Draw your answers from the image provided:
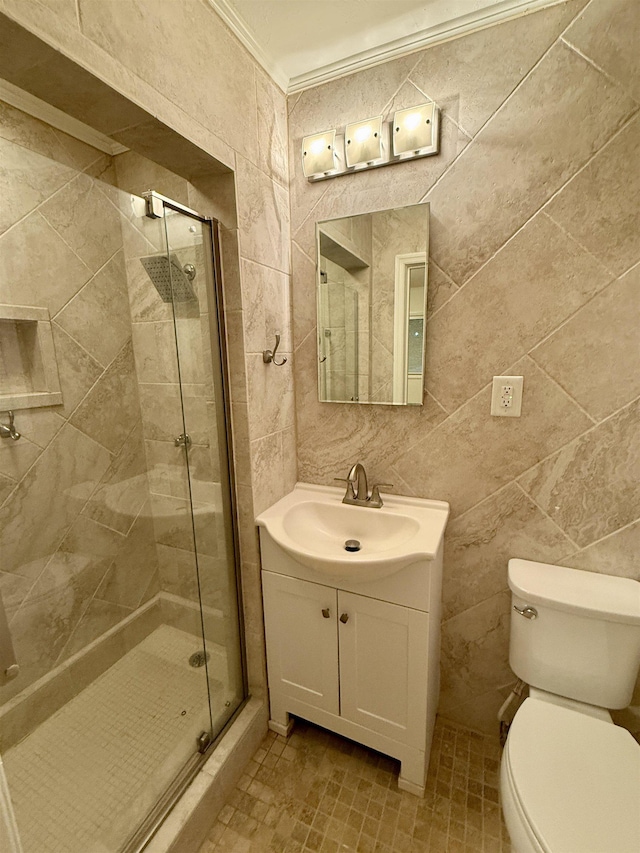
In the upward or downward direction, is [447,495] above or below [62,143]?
below

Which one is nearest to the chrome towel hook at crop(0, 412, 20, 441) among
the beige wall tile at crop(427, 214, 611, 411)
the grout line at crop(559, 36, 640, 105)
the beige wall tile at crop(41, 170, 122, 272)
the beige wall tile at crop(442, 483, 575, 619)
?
the beige wall tile at crop(41, 170, 122, 272)

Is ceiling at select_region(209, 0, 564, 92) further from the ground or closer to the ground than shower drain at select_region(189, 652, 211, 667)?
further from the ground

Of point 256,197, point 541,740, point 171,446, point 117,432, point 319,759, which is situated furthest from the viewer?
point 117,432

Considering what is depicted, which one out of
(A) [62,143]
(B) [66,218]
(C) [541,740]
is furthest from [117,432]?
(C) [541,740]

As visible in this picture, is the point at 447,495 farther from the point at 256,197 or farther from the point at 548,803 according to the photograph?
the point at 256,197

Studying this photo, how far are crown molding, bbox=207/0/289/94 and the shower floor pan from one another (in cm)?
209

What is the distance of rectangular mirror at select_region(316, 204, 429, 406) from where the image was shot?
129 centimetres

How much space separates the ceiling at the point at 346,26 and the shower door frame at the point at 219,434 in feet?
1.79

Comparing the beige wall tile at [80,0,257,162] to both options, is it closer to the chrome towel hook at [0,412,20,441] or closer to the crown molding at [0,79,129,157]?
the crown molding at [0,79,129,157]

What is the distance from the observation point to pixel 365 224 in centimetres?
134

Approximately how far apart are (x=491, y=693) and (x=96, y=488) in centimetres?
183

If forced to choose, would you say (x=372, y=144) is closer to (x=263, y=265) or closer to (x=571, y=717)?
(x=263, y=265)

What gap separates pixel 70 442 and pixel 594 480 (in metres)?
1.96

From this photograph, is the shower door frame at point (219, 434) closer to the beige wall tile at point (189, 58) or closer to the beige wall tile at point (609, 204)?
the beige wall tile at point (189, 58)
